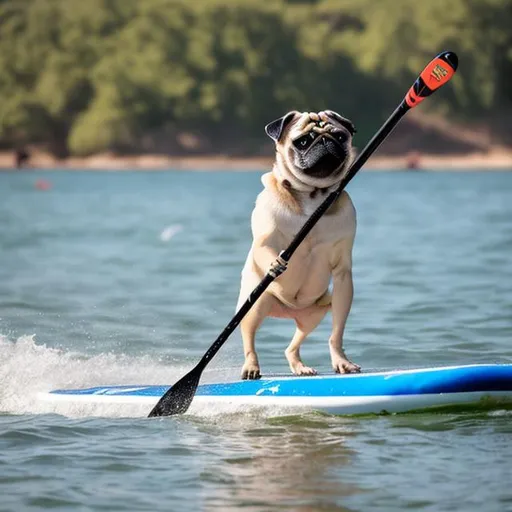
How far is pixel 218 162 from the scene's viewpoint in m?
95.2

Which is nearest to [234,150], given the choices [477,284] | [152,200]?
[152,200]

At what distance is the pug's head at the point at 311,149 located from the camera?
30.6 ft

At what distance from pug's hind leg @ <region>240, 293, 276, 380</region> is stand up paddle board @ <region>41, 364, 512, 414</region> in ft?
0.61

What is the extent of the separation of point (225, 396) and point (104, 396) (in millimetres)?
862

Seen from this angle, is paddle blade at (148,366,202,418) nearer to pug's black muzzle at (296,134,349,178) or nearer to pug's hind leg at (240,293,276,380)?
pug's hind leg at (240,293,276,380)

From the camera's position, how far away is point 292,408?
9.48 metres

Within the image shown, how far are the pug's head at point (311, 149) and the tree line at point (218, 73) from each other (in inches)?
3260

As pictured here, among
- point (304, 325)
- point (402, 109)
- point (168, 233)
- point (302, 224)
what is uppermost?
point (402, 109)

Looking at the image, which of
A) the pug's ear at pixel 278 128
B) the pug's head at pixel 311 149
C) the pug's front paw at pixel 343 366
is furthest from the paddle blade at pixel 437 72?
the pug's front paw at pixel 343 366

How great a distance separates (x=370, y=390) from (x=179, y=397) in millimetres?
1253

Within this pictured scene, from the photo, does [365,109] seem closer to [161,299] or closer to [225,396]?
[161,299]

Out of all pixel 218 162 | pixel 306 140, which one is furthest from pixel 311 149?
pixel 218 162

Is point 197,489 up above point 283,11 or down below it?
below

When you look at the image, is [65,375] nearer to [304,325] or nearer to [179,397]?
[179,397]
